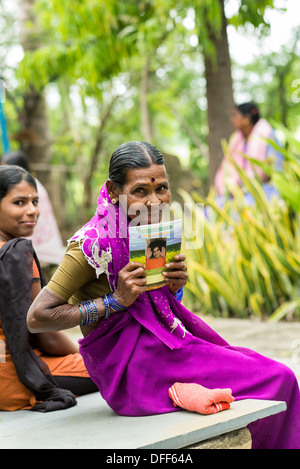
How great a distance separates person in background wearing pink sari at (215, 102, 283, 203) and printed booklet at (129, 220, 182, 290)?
379 centimetres

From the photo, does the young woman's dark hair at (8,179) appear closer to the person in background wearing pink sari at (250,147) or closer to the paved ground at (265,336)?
the paved ground at (265,336)

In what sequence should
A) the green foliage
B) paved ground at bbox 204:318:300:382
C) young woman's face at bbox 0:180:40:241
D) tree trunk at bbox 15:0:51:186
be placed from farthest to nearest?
1. tree trunk at bbox 15:0:51:186
2. the green foliage
3. paved ground at bbox 204:318:300:382
4. young woman's face at bbox 0:180:40:241

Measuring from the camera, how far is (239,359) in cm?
227

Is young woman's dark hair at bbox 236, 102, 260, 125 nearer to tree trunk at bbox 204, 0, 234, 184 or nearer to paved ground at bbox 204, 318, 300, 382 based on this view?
tree trunk at bbox 204, 0, 234, 184

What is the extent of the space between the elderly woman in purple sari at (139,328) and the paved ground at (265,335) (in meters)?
1.56

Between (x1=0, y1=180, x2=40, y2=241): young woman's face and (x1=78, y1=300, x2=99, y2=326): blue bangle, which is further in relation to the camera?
(x1=0, y1=180, x2=40, y2=241): young woman's face

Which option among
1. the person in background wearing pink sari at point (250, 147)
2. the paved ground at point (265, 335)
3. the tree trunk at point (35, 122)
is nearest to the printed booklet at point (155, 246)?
the paved ground at point (265, 335)

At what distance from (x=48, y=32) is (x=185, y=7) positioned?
407cm

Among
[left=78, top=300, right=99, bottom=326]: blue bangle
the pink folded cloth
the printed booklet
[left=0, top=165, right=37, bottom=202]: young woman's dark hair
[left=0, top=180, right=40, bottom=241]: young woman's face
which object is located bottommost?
the pink folded cloth

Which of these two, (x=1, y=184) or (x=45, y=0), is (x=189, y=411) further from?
(x=45, y=0)

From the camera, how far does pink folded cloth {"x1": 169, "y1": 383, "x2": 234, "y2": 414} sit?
208 cm

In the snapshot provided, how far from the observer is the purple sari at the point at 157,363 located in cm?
218

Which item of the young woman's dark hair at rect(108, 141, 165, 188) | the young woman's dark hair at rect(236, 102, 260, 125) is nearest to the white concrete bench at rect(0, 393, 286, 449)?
the young woman's dark hair at rect(108, 141, 165, 188)

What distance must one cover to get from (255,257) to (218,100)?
10.5 feet
